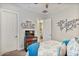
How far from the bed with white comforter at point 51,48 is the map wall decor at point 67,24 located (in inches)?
9.9

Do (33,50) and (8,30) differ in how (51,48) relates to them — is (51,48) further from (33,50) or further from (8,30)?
(8,30)

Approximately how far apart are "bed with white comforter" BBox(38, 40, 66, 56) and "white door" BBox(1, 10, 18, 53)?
41 centimetres

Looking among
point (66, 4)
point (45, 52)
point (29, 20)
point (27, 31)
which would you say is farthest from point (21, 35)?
point (66, 4)

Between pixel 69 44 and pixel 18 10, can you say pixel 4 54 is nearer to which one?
pixel 18 10

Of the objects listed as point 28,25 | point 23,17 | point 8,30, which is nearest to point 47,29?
point 28,25

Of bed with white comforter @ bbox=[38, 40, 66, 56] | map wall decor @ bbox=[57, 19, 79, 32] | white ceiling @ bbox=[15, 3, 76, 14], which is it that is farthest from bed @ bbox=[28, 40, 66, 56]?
white ceiling @ bbox=[15, 3, 76, 14]

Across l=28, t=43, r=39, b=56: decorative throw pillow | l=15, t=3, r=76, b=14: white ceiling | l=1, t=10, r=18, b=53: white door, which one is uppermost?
l=15, t=3, r=76, b=14: white ceiling

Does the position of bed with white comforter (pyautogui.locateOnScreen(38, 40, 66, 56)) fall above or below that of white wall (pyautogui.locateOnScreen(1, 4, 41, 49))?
below

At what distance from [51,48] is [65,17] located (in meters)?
0.52

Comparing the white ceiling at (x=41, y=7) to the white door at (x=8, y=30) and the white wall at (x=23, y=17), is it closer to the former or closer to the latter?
the white wall at (x=23, y=17)

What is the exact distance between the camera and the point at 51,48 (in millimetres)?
2430

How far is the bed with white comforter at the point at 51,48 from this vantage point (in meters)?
2.42

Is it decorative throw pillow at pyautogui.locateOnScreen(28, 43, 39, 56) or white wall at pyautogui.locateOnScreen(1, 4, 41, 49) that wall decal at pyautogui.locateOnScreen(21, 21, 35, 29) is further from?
decorative throw pillow at pyautogui.locateOnScreen(28, 43, 39, 56)

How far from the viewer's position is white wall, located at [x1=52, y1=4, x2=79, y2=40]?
241cm
